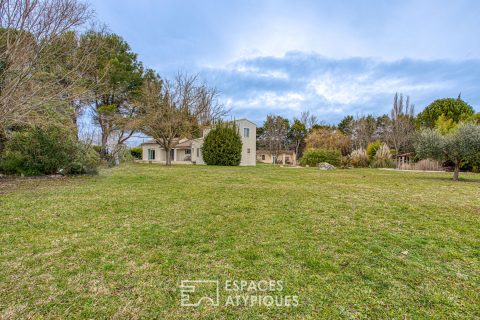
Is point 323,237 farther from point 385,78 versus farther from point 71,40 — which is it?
point 385,78

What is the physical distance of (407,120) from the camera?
112 feet

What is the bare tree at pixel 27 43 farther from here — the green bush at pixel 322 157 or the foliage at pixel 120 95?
the green bush at pixel 322 157

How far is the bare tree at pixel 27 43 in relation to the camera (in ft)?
22.0

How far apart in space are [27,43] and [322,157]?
22143mm

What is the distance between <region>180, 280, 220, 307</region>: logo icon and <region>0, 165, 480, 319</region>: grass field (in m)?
0.06

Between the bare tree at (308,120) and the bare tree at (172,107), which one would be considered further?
the bare tree at (308,120)

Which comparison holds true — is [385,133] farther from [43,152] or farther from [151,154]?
[43,152]

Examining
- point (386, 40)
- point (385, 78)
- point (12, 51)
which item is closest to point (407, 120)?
point (385, 78)

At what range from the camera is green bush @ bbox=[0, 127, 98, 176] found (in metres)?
9.43

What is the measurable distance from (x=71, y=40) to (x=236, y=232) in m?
9.24

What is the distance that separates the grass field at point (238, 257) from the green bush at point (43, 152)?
17.2 ft

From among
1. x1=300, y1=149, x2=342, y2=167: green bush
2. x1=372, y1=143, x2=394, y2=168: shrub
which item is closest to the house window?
x1=300, y1=149, x2=342, y2=167: green bush

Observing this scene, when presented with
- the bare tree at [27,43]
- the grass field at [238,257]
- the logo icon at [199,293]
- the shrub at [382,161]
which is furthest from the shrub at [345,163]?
the logo icon at [199,293]

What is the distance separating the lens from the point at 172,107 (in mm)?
24328
